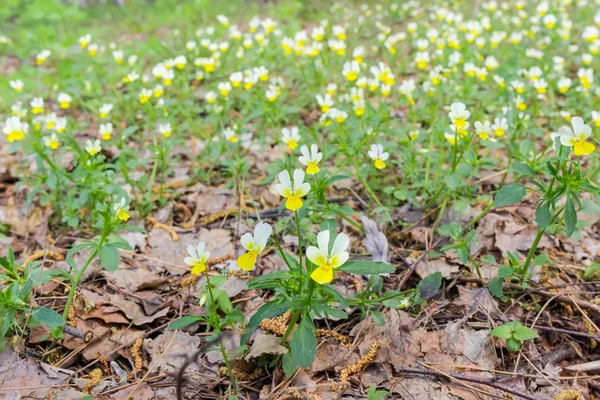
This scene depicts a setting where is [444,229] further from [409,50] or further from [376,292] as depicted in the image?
[409,50]

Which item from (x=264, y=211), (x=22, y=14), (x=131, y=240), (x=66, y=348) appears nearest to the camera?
(x=66, y=348)

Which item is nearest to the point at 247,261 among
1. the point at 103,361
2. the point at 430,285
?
the point at 103,361

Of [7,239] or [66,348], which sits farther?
A: [7,239]

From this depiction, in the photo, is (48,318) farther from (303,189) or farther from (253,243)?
(303,189)

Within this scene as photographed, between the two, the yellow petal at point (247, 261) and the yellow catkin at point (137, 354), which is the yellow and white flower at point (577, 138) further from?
the yellow catkin at point (137, 354)

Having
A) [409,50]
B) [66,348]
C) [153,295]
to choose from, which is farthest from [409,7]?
[66,348]

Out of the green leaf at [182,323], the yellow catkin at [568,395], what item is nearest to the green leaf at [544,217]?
the yellow catkin at [568,395]

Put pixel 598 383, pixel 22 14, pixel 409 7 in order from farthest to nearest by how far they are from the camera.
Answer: pixel 22 14 → pixel 409 7 → pixel 598 383
